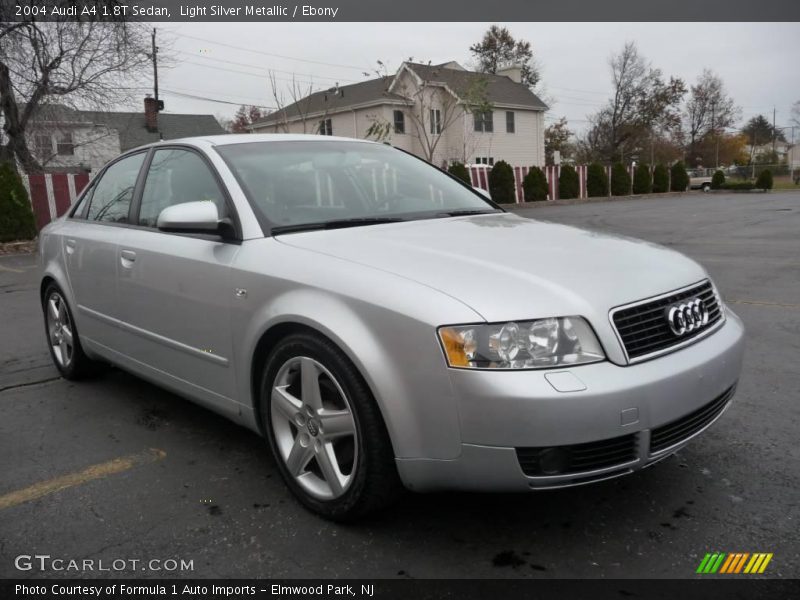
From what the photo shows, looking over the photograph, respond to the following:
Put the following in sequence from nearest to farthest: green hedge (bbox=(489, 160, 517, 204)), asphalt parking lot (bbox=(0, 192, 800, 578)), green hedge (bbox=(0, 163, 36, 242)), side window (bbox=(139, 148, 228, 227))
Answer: asphalt parking lot (bbox=(0, 192, 800, 578)), side window (bbox=(139, 148, 228, 227)), green hedge (bbox=(0, 163, 36, 242)), green hedge (bbox=(489, 160, 517, 204))

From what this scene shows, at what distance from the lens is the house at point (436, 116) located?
3542 cm

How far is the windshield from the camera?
312cm

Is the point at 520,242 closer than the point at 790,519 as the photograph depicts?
No

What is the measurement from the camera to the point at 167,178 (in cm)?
368

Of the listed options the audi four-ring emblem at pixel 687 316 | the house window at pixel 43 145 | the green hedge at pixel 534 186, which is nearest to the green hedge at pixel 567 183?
the green hedge at pixel 534 186

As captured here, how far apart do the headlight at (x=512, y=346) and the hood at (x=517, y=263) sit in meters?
0.04

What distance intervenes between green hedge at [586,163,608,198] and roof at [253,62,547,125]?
266 inches

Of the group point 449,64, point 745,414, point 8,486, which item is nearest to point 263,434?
point 8,486

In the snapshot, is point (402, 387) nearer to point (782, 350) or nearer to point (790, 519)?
point (790, 519)

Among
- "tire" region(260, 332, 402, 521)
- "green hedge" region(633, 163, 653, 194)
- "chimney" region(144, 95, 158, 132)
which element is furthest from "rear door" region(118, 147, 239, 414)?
"chimney" region(144, 95, 158, 132)

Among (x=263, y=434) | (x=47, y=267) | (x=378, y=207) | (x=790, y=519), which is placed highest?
(x=378, y=207)

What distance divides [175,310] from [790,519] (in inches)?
107
